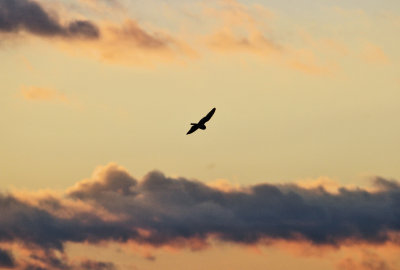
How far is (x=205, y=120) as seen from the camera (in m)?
108
